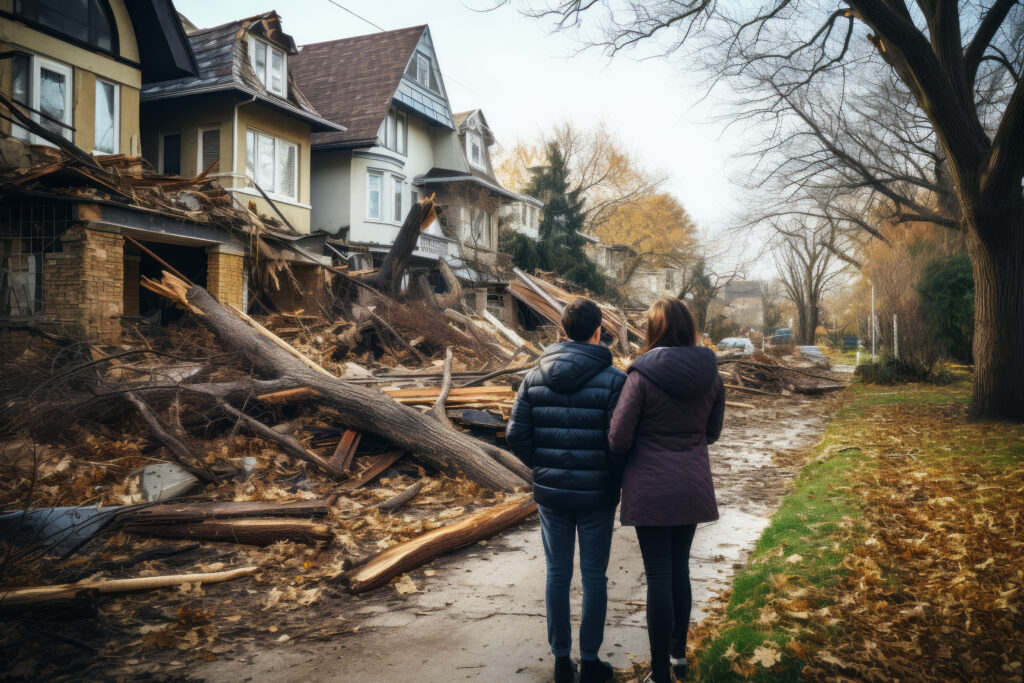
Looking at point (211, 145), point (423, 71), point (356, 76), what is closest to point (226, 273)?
point (211, 145)

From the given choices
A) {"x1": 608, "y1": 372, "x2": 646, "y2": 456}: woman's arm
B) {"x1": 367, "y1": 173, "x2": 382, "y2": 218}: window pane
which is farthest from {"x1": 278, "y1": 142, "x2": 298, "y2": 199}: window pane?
{"x1": 608, "y1": 372, "x2": 646, "y2": 456}: woman's arm

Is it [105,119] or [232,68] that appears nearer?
[105,119]

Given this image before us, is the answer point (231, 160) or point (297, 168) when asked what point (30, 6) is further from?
point (297, 168)

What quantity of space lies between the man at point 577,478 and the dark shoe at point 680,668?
0.33 meters

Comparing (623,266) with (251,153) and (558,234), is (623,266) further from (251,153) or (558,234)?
(251,153)

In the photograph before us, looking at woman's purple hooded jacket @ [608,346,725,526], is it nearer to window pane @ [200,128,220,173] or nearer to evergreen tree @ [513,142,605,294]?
window pane @ [200,128,220,173]

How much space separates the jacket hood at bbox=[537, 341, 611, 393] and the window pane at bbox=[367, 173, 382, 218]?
23042 millimetres

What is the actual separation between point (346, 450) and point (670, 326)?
5.50 metres

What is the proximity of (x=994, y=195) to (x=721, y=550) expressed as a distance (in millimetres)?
8498

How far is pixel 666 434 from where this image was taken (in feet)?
10.6

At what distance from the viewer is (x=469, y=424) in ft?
28.4

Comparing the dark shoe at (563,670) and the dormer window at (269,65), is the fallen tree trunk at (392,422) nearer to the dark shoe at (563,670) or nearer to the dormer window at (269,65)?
the dark shoe at (563,670)

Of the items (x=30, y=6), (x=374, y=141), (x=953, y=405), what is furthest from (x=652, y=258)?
(x=30, y=6)

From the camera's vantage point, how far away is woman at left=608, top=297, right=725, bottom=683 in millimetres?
3158
